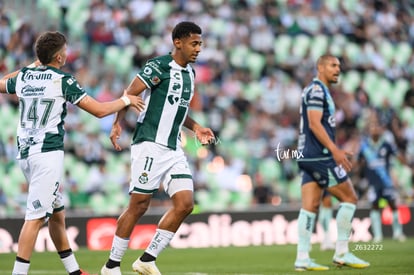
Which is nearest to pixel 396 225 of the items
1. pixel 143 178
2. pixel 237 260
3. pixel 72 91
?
pixel 237 260

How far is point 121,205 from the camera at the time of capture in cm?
1914

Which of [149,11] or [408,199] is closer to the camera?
[408,199]

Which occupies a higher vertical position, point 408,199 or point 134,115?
point 134,115

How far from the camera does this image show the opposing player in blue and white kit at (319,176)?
36.4 ft

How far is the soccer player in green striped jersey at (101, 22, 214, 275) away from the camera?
30.4 ft

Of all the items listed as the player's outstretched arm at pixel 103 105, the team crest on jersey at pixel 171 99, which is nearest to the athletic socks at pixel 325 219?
the team crest on jersey at pixel 171 99

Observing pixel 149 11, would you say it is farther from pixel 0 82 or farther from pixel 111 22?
pixel 0 82

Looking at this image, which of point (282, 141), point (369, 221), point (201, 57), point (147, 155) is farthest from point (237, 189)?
point (147, 155)

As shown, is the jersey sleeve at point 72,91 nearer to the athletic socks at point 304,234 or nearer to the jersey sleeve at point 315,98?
the jersey sleeve at point 315,98

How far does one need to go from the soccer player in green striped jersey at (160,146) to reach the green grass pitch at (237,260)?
77.5 inches

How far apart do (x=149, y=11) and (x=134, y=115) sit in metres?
4.13

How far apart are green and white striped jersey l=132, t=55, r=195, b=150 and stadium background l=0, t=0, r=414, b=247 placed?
738 centimetres

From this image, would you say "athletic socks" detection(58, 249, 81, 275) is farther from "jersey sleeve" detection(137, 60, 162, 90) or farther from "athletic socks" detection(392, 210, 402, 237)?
"athletic socks" detection(392, 210, 402, 237)

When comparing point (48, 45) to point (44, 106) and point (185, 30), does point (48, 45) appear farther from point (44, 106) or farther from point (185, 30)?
point (185, 30)
